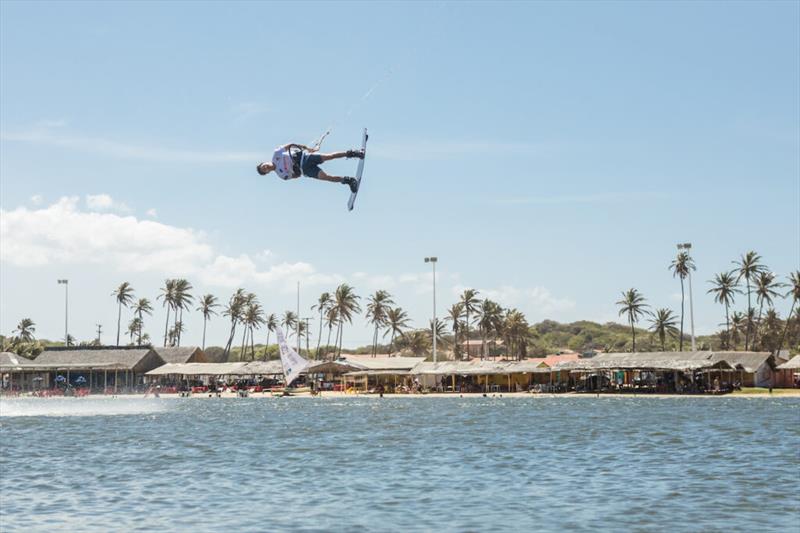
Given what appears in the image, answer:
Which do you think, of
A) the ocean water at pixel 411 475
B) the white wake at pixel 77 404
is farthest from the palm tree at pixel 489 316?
the ocean water at pixel 411 475

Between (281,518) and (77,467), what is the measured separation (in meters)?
16.0

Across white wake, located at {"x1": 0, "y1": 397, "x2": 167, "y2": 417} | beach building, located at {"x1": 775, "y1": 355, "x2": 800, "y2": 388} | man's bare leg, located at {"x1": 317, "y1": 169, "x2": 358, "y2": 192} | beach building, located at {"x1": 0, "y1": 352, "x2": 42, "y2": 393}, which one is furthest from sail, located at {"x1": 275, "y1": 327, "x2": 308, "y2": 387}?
man's bare leg, located at {"x1": 317, "y1": 169, "x2": 358, "y2": 192}

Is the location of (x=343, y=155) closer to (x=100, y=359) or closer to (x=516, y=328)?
(x=100, y=359)

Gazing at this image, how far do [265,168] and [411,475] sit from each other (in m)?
17.6

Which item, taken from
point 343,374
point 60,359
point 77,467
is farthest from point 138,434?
point 60,359

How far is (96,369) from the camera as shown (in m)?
135

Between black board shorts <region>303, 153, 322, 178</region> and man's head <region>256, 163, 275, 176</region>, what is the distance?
2.44ft

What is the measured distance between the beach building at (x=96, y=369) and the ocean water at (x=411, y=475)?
244 ft

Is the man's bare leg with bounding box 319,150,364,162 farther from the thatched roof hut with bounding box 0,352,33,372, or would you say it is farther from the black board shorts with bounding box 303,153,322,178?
the thatched roof hut with bounding box 0,352,33,372

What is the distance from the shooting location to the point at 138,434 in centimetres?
5572

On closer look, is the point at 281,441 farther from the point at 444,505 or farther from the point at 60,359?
the point at 60,359

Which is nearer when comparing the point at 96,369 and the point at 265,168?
the point at 265,168

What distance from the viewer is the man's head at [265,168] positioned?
19484 mm

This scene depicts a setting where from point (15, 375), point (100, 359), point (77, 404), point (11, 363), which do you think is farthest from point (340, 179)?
point (15, 375)
